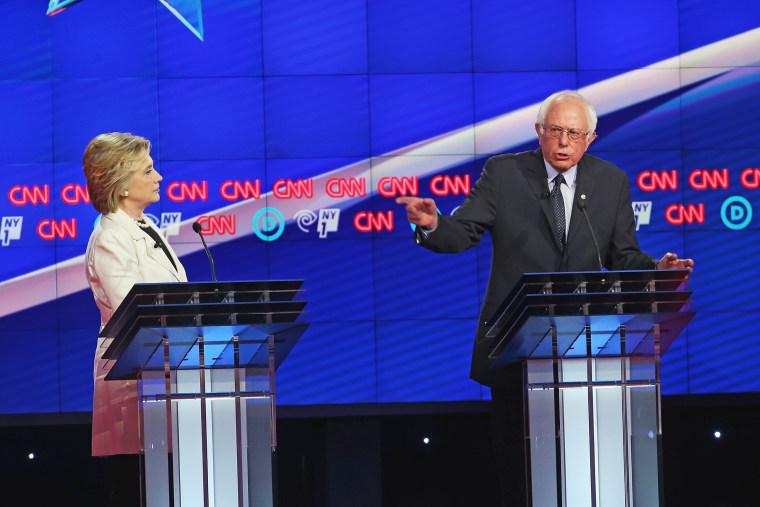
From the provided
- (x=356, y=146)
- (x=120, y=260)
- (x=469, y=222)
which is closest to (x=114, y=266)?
(x=120, y=260)

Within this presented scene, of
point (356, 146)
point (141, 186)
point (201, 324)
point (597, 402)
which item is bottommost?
point (597, 402)

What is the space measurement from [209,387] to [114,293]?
50cm

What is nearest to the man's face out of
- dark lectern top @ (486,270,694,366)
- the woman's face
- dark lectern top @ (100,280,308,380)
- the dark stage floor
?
dark lectern top @ (486,270,694,366)

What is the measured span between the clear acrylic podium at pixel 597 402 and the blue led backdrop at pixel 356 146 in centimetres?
331

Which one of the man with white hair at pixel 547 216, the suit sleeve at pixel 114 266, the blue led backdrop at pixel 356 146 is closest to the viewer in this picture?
the suit sleeve at pixel 114 266

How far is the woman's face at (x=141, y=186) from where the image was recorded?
307 centimetres

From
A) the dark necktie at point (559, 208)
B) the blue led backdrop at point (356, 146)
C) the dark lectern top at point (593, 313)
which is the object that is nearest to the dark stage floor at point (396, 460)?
the blue led backdrop at point (356, 146)

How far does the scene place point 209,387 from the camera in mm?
2578

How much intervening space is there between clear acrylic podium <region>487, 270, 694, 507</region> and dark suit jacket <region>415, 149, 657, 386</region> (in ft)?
1.55

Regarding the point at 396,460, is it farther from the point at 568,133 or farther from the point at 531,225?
the point at 568,133

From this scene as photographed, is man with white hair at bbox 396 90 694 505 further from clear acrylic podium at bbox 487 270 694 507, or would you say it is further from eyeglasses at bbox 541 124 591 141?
clear acrylic podium at bbox 487 270 694 507

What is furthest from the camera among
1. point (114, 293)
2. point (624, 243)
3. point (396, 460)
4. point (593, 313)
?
point (396, 460)

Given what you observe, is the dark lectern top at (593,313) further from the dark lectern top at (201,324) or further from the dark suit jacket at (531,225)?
the dark lectern top at (201,324)

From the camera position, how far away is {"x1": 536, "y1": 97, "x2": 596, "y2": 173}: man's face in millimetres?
3062
